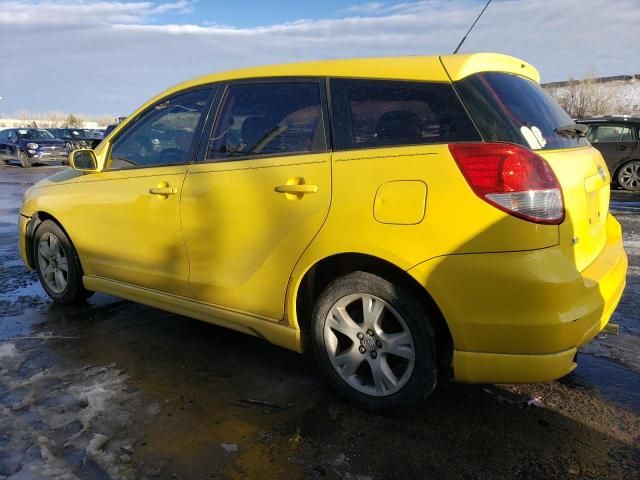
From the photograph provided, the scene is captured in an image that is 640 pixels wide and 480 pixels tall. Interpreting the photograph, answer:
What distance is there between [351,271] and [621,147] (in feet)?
36.9

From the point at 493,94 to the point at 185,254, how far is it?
2027 mm

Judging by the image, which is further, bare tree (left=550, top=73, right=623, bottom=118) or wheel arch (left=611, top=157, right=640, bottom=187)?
bare tree (left=550, top=73, right=623, bottom=118)

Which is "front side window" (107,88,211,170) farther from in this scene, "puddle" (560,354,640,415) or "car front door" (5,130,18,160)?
"car front door" (5,130,18,160)

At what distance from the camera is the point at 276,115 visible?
10.6 ft

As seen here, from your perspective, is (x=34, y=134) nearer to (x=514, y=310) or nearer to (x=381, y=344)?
(x=381, y=344)

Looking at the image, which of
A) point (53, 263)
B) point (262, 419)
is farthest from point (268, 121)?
point (53, 263)

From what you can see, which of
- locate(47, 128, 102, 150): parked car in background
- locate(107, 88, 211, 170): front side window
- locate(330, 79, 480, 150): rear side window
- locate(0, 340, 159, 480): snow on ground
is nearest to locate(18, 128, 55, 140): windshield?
locate(47, 128, 102, 150): parked car in background

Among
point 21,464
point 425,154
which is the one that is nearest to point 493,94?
point 425,154

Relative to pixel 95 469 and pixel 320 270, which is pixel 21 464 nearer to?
pixel 95 469

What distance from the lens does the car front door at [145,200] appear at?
11.8ft

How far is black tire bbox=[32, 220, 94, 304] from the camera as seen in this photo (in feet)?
15.0

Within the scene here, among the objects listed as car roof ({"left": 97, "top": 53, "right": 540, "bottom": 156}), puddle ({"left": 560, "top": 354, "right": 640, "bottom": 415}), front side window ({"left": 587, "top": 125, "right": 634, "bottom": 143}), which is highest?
car roof ({"left": 97, "top": 53, "right": 540, "bottom": 156})

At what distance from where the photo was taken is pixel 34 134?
2362cm

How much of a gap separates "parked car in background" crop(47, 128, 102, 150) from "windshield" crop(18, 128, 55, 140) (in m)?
0.50
